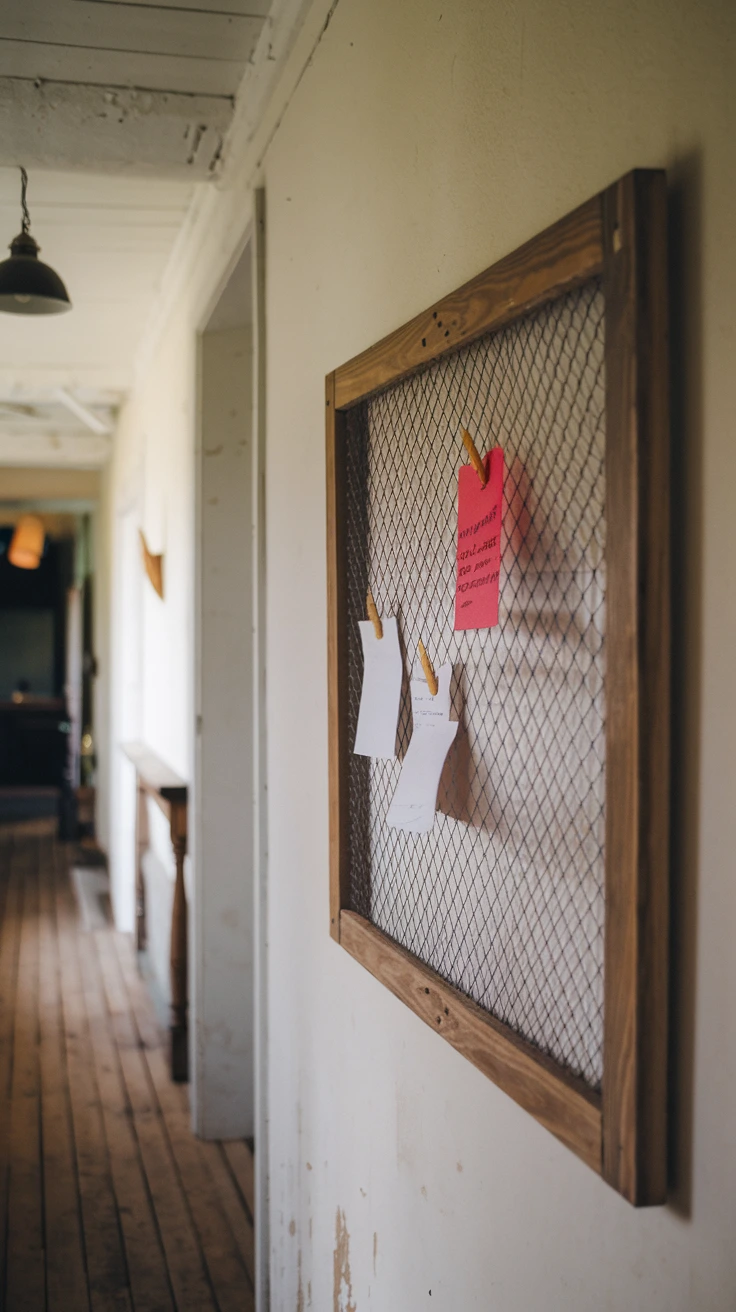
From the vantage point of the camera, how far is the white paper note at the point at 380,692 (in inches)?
61.4

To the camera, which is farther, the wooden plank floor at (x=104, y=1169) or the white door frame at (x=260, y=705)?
the wooden plank floor at (x=104, y=1169)

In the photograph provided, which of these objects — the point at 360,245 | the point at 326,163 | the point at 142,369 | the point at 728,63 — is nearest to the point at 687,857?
the point at 728,63

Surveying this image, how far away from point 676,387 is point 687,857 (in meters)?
0.38

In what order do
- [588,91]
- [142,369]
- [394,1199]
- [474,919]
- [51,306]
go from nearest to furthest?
1. [588,91]
2. [474,919]
3. [394,1199]
4. [51,306]
5. [142,369]

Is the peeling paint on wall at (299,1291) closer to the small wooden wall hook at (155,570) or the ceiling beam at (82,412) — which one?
the small wooden wall hook at (155,570)

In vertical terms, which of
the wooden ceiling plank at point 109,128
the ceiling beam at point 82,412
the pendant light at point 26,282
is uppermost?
the ceiling beam at point 82,412

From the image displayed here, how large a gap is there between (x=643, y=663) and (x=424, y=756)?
0.55 metres

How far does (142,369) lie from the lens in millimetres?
5660

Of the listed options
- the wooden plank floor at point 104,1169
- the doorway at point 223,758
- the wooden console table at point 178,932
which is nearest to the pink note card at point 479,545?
the wooden plank floor at point 104,1169

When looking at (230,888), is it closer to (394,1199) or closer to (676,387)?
(394,1199)

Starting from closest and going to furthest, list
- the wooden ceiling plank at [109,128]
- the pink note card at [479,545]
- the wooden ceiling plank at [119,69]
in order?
the pink note card at [479,545], the wooden ceiling plank at [119,69], the wooden ceiling plank at [109,128]

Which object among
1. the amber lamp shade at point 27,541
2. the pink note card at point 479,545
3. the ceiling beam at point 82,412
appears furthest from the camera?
the amber lamp shade at point 27,541

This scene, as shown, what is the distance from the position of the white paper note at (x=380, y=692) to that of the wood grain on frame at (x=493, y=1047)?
27 cm

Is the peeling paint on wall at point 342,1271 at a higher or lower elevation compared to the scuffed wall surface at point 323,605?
lower
